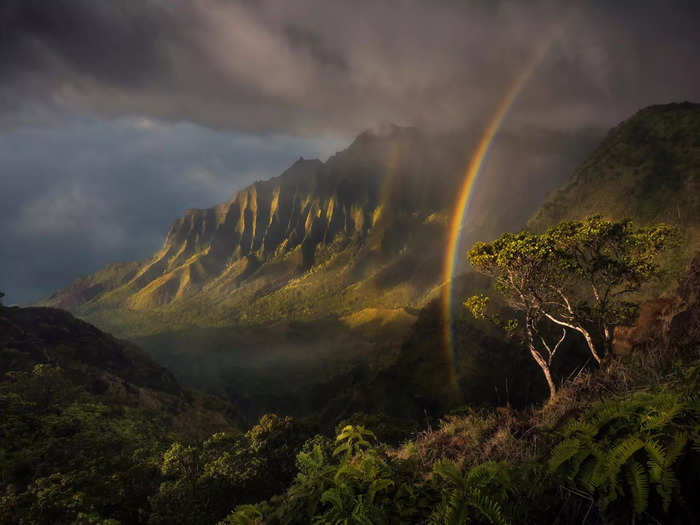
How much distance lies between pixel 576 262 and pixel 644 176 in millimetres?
95260

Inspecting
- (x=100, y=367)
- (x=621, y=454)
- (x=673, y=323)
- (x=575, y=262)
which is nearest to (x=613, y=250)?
(x=575, y=262)

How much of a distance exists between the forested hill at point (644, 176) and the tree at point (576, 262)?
204 ft

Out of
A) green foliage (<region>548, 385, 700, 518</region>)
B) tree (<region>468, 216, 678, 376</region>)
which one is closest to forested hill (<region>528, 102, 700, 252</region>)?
tree (<region>468, 216, 678, 376</region>)

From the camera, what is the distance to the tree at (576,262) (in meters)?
19.4

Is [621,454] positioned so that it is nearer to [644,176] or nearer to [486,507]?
[486,507]

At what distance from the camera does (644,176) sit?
88562 mm

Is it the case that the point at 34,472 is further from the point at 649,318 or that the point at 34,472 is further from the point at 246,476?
the point at 649,318

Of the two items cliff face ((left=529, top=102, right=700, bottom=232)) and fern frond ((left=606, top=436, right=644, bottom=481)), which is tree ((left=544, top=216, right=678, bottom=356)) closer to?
fern frond ((left=606, top=436, right=644, bottom=481))

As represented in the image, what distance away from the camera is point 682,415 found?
143 inches

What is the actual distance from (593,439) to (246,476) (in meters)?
19.9

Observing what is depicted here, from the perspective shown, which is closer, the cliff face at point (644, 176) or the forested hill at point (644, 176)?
the forested hill at point (644, 176)

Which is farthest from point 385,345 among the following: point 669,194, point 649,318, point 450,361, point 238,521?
point 238,521

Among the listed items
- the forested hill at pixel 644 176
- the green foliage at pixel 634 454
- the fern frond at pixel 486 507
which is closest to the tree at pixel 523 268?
the green foliage at pixel 634 454

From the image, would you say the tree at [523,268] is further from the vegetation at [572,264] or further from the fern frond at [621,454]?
the fern frond at [621,454]
